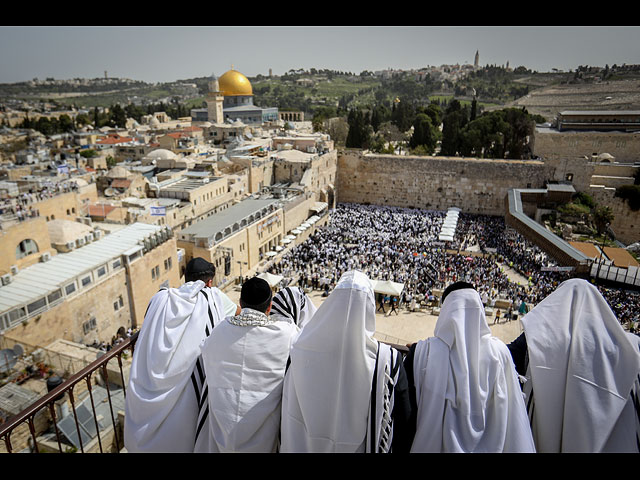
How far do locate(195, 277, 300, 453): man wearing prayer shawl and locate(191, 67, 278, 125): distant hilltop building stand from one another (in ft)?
126

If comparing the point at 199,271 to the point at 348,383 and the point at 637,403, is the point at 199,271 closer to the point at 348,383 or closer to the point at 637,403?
the point at 348,383

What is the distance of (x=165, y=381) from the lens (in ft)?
6.32

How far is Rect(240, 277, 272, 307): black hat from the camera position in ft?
6.31

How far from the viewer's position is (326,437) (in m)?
1.70

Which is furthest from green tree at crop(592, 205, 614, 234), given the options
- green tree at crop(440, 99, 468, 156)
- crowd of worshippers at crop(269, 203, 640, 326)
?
green tree at crop(440, 99, 468, 156)

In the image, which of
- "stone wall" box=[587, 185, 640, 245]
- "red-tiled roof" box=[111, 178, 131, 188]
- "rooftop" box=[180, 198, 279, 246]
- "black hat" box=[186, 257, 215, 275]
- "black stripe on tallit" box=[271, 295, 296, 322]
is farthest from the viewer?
"stone wall" box=[587, 185, 640, 245]

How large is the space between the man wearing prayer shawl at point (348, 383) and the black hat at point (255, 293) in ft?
1.02

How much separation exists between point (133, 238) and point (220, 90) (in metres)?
32.0

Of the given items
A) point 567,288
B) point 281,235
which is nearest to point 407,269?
point 281,235

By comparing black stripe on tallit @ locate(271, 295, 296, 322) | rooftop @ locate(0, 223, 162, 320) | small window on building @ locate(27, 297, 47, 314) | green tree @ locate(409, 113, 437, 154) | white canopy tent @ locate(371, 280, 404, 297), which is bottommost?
white canopy tent @ locate(371, 280, 404, 297)

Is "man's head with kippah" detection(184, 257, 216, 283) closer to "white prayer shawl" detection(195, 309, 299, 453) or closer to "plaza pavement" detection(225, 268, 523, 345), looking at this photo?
"white prayer shawl" detection(195, 309, 299, 453)

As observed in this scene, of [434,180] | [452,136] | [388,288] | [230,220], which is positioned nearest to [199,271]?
[388,288]

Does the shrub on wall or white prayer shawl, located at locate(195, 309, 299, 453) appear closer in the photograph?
white prayer shawl, located at locate(195, 309, 299, 453)

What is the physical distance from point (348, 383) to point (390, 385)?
0.18 meters
